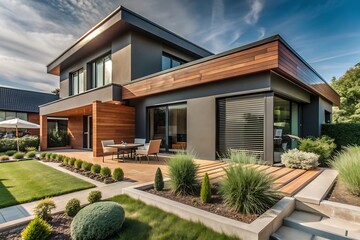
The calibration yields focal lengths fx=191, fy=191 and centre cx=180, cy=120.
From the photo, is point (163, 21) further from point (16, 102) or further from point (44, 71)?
point (16, 102)

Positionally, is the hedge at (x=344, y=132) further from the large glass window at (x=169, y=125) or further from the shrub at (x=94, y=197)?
the shrub at (x=94, y=197)

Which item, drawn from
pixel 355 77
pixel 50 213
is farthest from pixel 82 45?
pixel 355 77

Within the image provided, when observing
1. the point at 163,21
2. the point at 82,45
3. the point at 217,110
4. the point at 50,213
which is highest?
the point at 163,21

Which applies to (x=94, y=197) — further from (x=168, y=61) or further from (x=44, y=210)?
(x=168, y=61)

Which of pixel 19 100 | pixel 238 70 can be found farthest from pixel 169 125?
pixel 19 100

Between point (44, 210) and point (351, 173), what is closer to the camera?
point (44, 210)

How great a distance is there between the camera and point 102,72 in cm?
1311

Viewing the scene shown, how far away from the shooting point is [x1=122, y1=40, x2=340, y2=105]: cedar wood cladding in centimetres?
577

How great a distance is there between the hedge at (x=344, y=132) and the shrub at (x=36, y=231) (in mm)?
11850

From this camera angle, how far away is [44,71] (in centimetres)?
1858

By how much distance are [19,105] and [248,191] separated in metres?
25.7

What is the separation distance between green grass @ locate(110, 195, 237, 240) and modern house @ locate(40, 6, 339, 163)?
428 centimetres

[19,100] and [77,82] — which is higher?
[77,82]

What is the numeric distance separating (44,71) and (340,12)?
73.7 feet
